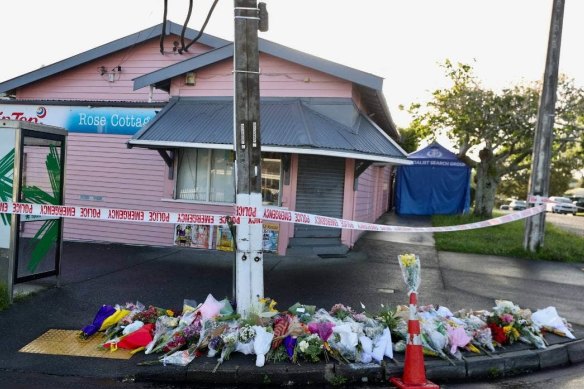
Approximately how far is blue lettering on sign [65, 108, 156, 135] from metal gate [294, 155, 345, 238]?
3967 mm

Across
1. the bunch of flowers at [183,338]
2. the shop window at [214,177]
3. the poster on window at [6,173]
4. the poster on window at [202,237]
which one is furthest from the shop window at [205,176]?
the bunch of flowers at [183,338]

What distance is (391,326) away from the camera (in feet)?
18.9

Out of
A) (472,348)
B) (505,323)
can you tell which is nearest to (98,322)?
(472,348)

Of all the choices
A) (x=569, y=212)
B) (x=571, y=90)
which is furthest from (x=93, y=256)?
(x=569, y=212)

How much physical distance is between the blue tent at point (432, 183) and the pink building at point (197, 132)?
40.5 ft

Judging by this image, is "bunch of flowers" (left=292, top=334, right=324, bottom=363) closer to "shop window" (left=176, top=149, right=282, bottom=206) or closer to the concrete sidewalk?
the concrete sidewalk

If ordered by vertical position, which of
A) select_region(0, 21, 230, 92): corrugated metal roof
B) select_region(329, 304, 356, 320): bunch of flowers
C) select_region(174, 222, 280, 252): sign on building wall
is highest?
select_region(0, 21, 230, 92): corrugated metal roof

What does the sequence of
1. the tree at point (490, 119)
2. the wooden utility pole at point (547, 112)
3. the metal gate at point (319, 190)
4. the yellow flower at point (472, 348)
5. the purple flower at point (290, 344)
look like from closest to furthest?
the purple flower at point (290, 344) → the yellow flower at point (472, 348) → the metal gate at point (319, 190) → the wooden utility pole at point (547, 112) → the tree at point (490, 119)

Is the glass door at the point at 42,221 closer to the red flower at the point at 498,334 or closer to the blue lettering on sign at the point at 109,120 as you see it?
the blue lettering on sign at the point at 109,120

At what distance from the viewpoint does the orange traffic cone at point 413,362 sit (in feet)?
15.9

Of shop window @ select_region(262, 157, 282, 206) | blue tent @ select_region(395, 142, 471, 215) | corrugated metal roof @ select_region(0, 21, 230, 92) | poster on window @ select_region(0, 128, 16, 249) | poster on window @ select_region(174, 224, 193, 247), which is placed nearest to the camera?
poster on window @ select_region(0, 128, 16, 249)

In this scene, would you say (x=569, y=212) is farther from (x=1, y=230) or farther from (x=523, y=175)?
(x=1, y=230)

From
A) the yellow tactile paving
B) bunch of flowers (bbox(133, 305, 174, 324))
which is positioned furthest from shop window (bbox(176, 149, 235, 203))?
the yellow tactile paving

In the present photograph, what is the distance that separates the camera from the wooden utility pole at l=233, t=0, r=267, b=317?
19.5 ft
